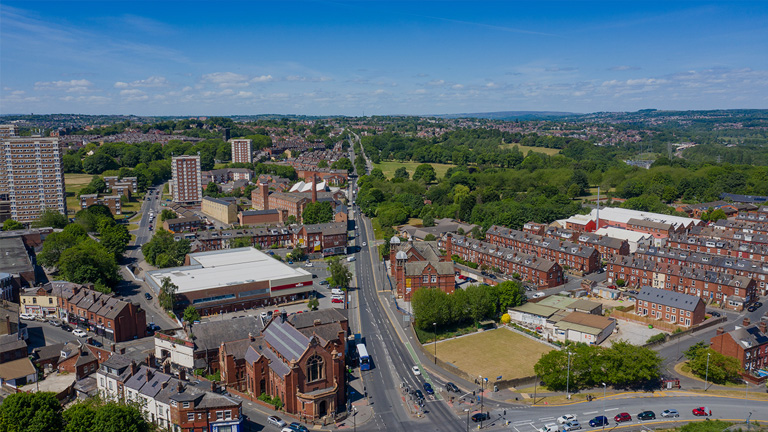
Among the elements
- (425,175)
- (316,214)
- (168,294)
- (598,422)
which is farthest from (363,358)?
(425,175)

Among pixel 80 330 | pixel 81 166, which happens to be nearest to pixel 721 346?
pixel 80 330

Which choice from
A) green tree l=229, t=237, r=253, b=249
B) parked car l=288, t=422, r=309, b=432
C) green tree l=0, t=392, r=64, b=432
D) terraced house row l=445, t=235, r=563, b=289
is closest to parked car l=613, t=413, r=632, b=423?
parked car l=288, t=422, r=309, b=432

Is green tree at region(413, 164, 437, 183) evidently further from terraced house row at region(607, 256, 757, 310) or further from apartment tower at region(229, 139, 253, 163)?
terraced house row at region(607, 256, 757, 310)

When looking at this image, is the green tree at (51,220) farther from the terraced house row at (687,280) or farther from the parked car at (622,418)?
the parked car at (622,418)

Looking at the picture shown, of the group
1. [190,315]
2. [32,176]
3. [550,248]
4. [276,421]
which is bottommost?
[276,421]

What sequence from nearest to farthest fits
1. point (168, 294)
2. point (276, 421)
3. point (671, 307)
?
1. point (276, 421)
2. point (671, 307)
3. point (168, 294)

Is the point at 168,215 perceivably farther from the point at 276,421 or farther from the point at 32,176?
the point at 276,421
